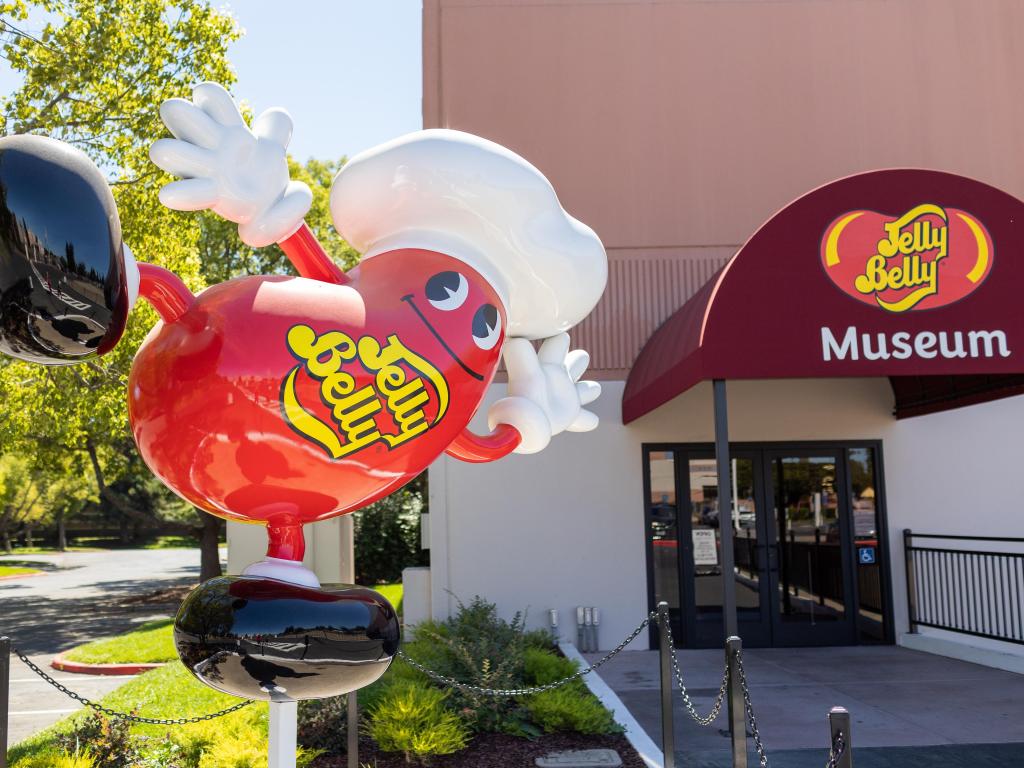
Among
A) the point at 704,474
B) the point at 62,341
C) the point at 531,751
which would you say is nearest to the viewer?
the point at 62,341

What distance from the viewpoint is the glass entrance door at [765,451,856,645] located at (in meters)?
11.7

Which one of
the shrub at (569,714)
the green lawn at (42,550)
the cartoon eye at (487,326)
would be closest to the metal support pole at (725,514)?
the shrub at (569,714)

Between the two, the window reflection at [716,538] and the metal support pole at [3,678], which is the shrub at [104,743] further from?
the window reflection at [716,538]

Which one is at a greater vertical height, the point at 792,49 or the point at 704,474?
the point at 792,49

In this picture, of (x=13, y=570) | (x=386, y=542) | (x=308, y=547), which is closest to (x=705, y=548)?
(x=308, y=547)

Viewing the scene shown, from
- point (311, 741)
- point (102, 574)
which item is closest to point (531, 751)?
point (311, 741)

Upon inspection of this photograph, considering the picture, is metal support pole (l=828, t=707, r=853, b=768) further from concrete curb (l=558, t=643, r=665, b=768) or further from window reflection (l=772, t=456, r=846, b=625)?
window reflection (l=772, t=456, r=846, b=625)

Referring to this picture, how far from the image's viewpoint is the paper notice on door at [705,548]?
11.7 metres

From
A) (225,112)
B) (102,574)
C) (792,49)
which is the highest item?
(792,49)

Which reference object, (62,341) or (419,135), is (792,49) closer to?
(419,135)

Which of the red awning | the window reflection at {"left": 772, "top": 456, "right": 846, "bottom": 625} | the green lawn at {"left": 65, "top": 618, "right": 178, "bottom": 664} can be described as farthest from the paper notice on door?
the green lawn at {"left": 65, "top": 618, "right": 178, "bottom": 664}

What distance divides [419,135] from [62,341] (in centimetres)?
166

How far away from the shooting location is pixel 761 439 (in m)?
12.0

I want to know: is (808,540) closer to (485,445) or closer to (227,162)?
(485,445)
